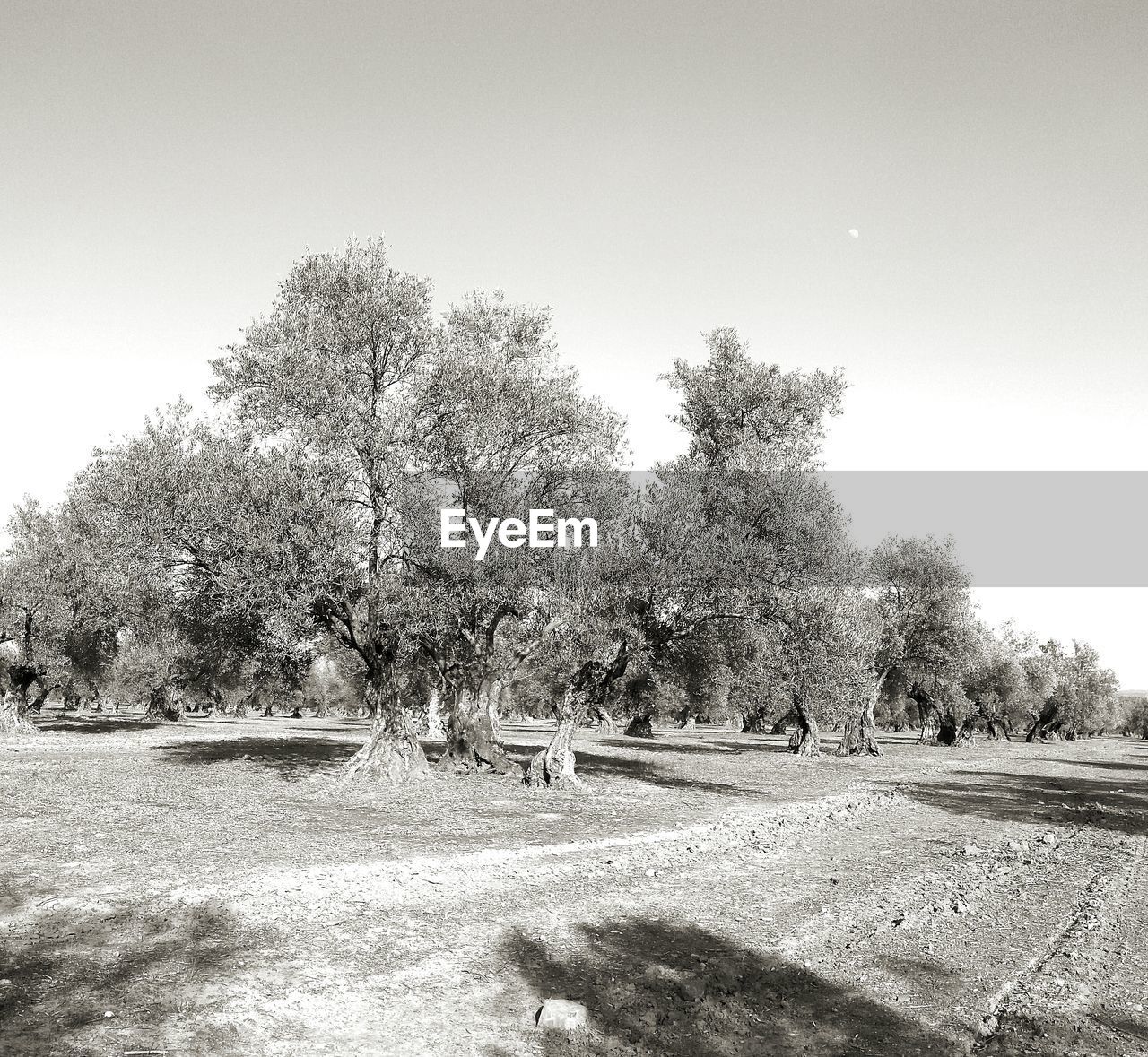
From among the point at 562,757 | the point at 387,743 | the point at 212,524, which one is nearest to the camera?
the point at 212,524

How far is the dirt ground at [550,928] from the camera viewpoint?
6965mm

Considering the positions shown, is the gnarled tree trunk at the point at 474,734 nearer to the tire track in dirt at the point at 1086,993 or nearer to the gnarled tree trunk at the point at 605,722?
the tire track in dirt at the point at 1086,993

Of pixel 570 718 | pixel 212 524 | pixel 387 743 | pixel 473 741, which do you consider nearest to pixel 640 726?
pixel 473 741

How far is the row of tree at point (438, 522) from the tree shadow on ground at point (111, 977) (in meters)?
11.2

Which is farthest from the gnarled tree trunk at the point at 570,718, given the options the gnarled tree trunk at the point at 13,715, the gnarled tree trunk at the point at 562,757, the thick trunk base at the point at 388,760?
the gnarled tree trunk at the point at 13,715

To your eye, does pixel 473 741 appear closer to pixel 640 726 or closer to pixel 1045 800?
pixel 1045 800

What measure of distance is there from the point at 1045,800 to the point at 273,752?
3084cm

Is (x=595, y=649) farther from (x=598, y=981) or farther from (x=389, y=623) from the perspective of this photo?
(x=598, y=981)

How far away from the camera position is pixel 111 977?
779 cm

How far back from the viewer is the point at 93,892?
10555 mm

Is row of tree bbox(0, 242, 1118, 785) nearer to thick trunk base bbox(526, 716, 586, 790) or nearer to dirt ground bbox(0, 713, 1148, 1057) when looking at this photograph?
thick trunk base bbox(526, 716, 586, 790)

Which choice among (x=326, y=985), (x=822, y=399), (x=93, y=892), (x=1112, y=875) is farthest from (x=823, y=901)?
(x=822, y=399)

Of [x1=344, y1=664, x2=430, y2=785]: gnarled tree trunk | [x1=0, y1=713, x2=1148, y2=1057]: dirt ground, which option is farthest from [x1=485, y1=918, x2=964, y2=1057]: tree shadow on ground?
[x1=344, y1=664, x2=430, y2=785]: gnarled tree trunk

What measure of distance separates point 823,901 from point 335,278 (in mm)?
21562
